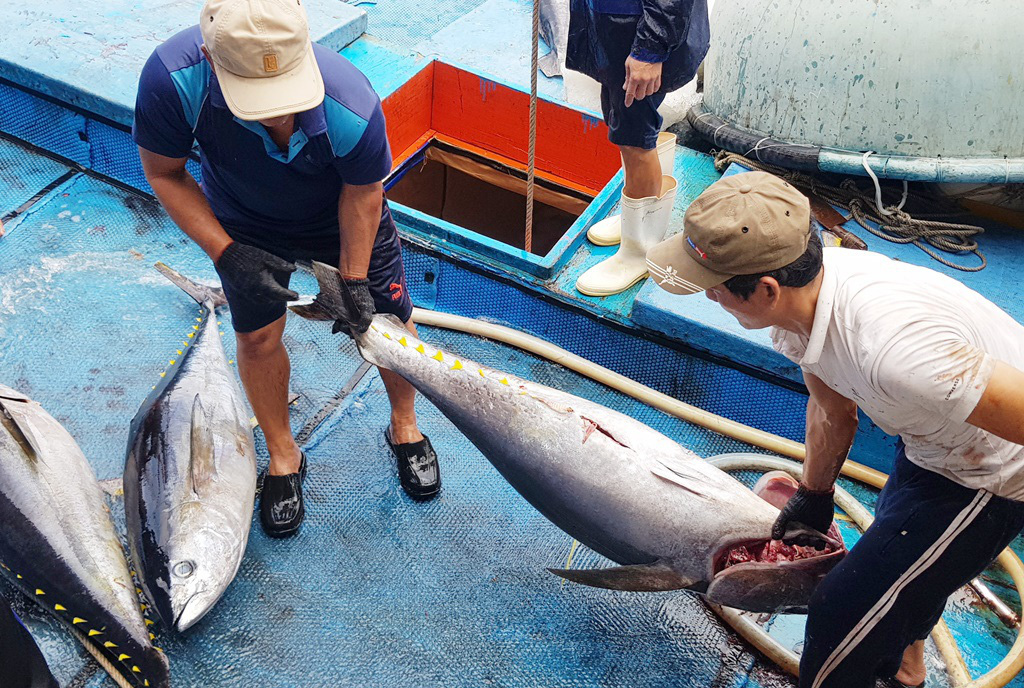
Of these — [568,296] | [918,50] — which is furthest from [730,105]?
[568,296]

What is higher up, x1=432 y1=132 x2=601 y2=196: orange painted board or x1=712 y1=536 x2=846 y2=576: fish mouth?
x1=712 y1=536 x2=846 y2=576: fish mouth

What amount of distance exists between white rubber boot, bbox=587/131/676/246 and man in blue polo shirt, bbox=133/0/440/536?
1328 mm

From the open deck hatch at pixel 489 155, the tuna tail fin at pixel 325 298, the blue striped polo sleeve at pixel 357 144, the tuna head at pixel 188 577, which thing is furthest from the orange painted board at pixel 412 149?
the tuna head at pixel 188 577

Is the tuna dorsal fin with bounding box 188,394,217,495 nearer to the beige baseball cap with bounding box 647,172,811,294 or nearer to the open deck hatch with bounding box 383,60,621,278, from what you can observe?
the beige baseball cap with bounding box 647,172,811,294

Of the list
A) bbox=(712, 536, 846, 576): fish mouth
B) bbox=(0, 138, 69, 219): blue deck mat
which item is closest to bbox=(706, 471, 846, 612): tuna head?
bbox=(712, 536, 846, 576): fish mouth

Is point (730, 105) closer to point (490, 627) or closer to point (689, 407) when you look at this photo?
point (689, 407)

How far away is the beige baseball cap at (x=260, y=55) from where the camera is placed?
81.2 inches

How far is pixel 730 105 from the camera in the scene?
4375 mm

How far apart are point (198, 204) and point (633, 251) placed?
195cm

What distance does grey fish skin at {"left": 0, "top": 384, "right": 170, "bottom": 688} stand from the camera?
7.98ft

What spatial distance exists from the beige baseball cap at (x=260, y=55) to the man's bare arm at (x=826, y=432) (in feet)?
5.17

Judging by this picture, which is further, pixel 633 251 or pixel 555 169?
pixel 555 169

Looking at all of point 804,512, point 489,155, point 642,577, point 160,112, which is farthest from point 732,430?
point 489,155

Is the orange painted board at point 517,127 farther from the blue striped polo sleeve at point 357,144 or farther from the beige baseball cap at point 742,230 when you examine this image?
the beige baseball cap at point 742,230
